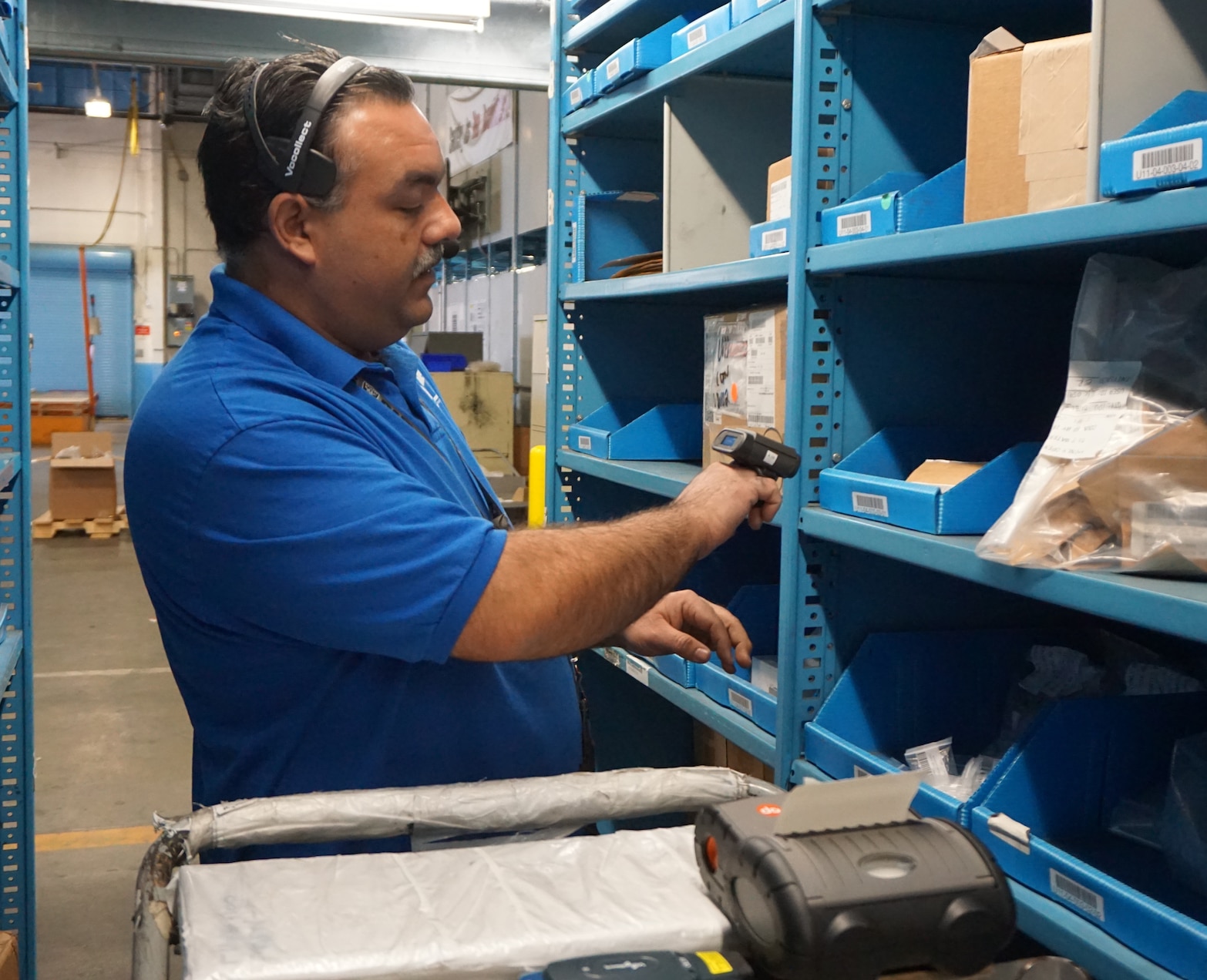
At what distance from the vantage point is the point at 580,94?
293cm

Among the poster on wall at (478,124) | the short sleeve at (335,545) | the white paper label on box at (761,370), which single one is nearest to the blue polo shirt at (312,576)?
the short sleeve at (335,545)

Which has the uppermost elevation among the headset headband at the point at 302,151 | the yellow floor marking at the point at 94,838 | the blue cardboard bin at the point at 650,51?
the blue cardboard bin at the point at 650,51

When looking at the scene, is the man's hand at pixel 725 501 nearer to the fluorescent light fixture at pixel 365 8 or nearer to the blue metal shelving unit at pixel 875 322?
the blue metal shelving unit at pixel 875 322

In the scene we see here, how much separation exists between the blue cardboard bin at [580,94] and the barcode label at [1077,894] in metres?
2.09

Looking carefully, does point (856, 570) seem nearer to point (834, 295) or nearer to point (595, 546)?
point (834, 295)

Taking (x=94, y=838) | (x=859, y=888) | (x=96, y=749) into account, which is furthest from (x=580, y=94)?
(x=96, y=749)

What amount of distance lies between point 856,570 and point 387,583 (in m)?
0.95

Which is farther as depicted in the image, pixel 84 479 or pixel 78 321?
pixel 78 321

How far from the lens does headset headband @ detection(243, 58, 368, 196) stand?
155 centimetres

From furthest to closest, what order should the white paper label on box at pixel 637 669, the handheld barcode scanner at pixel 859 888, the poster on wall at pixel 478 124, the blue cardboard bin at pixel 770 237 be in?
the poster on wall at pixel 478 124 < the white paper label on box at pixel 637 669 < the blue cardboard bin at pixel 770 237 < the handheld barcode scanner at pixel 859 888

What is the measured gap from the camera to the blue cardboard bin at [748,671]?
6.84ft

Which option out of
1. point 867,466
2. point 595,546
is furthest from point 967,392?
point 595,546

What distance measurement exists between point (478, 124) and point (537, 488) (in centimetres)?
641

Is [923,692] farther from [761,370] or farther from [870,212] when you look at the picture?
[870,212]
